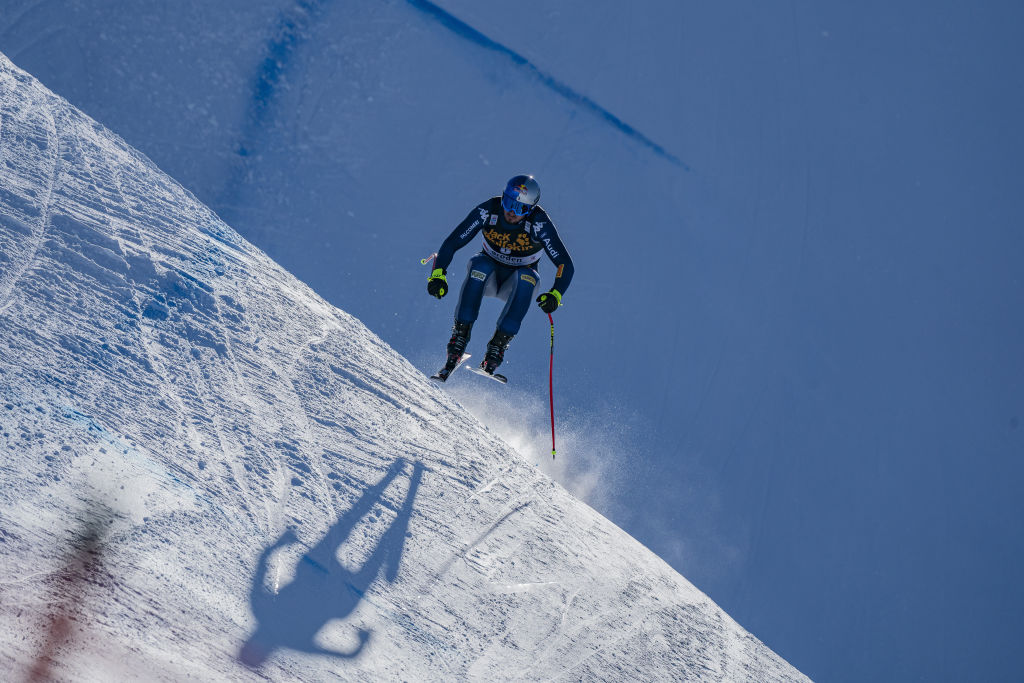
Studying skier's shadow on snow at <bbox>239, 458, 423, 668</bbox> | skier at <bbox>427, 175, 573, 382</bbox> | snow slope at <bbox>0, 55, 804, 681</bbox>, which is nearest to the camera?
snow slope at <bbox>0, 55, 804, 681</bbox>

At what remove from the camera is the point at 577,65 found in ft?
29.6

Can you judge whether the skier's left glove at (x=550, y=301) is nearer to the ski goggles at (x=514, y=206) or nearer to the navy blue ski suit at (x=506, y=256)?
the navy blue ski suit at (x=506, y=256)

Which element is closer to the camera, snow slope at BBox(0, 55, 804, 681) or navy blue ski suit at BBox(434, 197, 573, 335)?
snow slope at BBox(0, 55, 804, 681)

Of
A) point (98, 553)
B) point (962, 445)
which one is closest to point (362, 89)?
point (98, 553)

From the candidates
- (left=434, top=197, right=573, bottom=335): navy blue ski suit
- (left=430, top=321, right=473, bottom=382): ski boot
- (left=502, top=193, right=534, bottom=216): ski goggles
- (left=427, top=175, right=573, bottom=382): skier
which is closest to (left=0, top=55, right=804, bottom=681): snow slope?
(left=430, top=321, right=473, bottom=382): ski boot

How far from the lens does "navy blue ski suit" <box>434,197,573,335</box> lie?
5961 millimetres

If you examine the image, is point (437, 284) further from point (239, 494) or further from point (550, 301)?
point (239, 494)

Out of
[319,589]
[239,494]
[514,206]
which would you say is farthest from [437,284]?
[319,589]

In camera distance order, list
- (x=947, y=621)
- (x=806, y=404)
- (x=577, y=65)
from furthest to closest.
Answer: (x=577, y=65)
(x=806, y=404)
(x=947, y=621)

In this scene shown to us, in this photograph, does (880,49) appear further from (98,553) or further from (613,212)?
(98,553)

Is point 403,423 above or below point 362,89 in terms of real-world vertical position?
below

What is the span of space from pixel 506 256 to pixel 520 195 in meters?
0.53

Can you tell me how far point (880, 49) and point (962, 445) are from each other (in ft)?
16.1

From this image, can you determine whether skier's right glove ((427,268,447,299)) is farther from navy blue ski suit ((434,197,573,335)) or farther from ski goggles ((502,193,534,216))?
ski goggles ((502,193,534,216))
